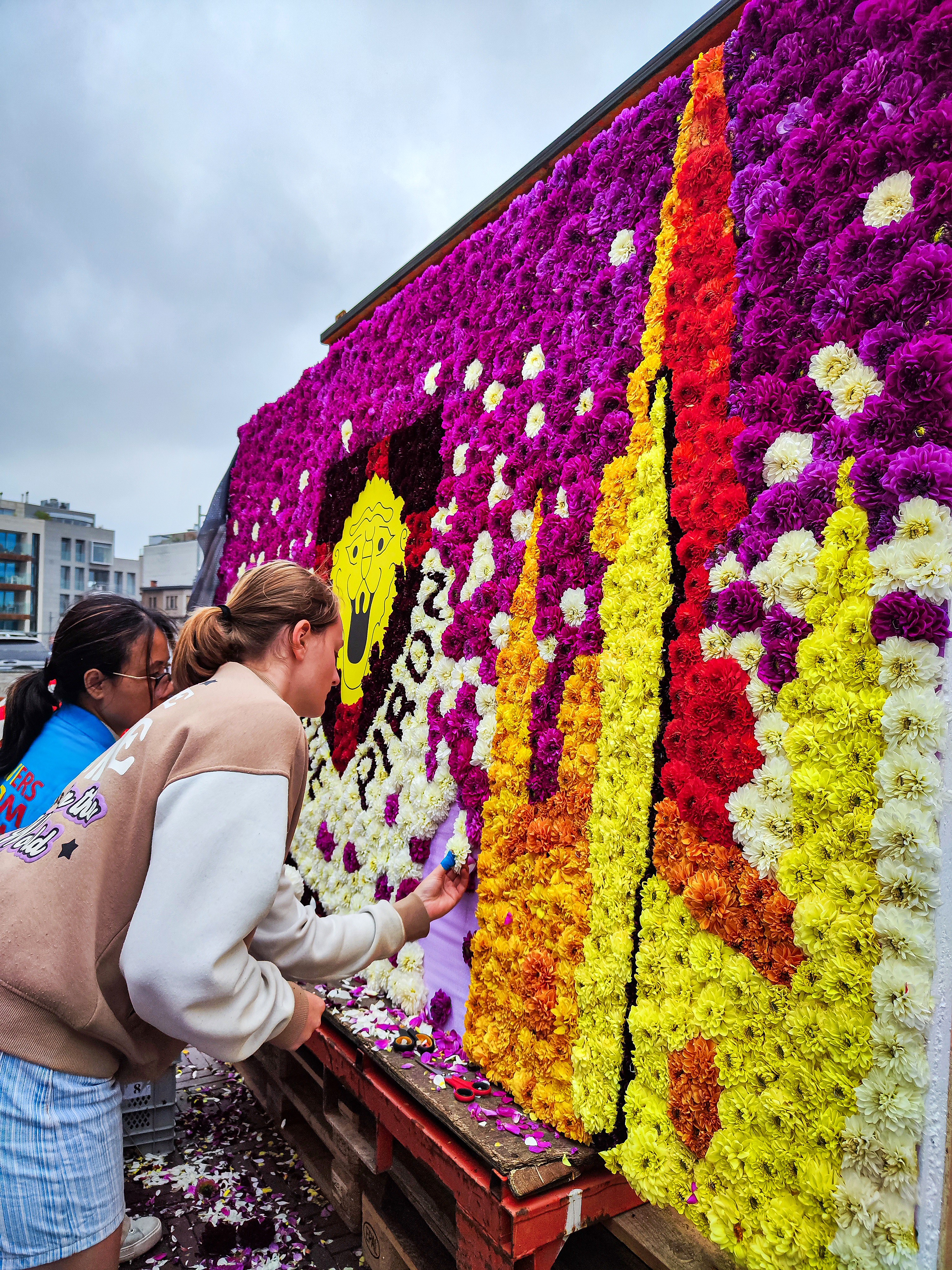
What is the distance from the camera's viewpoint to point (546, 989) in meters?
2.00

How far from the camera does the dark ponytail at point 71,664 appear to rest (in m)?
2.39

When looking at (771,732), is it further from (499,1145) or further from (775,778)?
(499,1145)

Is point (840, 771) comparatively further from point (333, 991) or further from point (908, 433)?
point (333, 991)

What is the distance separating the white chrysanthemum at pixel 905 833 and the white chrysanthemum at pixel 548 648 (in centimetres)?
102

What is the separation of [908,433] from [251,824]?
1323 mm

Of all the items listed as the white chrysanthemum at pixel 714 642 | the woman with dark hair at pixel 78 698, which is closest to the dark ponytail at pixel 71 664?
the woman with dark hair at pixel 78 698

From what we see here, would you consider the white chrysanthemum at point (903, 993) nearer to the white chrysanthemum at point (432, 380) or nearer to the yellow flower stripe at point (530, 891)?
the yellow flower stripe at point (530, 891)

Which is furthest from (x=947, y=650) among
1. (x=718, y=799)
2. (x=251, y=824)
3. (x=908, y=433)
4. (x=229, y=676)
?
(x=229, y=676)

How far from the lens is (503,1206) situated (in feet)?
5.41

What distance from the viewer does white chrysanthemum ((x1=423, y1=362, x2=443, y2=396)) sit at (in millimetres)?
3088

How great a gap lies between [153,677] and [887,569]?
7.51 feet

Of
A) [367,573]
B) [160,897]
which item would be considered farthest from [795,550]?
[367,573]

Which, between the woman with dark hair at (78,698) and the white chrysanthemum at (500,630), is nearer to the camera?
the woman with dark hair at (78,698)

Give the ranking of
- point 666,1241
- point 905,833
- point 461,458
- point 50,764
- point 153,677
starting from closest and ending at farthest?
point 905,833 < point 666,1241 < point 50,764 < point 153,677 < point 461,458
